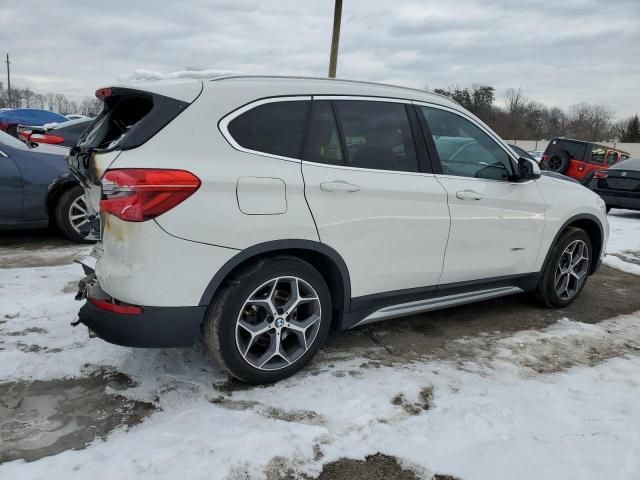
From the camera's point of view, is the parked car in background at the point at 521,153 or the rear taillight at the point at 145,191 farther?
the parked car in background at the point at 521,153

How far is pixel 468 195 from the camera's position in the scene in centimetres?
366

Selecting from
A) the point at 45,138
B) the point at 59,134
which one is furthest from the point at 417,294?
the point at 59,134

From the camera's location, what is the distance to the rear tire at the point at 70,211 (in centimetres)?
602

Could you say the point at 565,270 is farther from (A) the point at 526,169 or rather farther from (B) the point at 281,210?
(B) the point at 281,210

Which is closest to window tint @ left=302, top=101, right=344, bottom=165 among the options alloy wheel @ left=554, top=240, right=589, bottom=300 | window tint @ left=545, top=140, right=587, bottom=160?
alloy wheel @ left=554, top=240, right=589, bottom=300

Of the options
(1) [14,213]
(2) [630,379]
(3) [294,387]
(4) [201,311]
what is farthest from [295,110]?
(1) [14,213]

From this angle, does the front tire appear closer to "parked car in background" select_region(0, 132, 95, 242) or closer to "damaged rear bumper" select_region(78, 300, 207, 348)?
"damaged rear bumper" select_region(78, 300, 207, 348)

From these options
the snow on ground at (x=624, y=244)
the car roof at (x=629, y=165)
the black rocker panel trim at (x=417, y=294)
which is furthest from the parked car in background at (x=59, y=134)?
the car roof at (x=629, y=165)

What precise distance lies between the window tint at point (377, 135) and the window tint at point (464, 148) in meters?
0.25

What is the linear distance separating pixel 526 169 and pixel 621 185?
8.25m

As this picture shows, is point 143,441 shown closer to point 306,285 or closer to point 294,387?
point 294,387

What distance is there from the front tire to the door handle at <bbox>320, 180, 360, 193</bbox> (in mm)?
447

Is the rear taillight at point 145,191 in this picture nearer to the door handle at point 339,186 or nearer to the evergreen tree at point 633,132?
the door handle at point 339,186

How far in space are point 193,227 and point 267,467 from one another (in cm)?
117
